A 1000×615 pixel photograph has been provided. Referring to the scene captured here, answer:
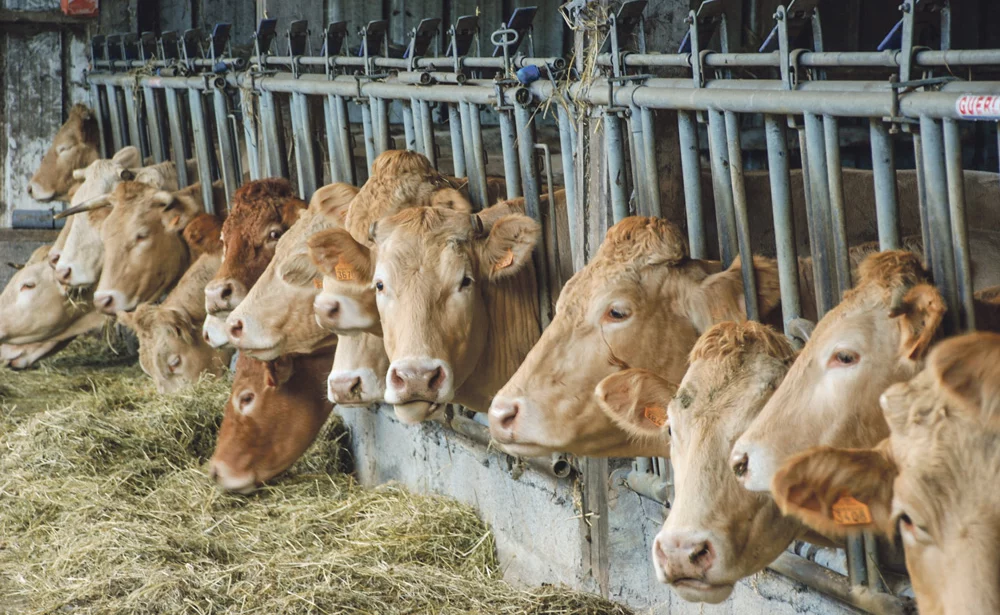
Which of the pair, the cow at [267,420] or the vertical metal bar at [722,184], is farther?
the cow at [267,420]

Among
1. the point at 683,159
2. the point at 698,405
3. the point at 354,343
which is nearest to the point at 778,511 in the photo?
the point at 698,405

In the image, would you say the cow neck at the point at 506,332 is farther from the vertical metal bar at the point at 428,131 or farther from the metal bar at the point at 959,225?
the metal bar at the point at 959,225

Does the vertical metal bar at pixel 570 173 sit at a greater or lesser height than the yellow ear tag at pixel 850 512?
greater

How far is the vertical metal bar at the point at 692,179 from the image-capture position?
3496 mm

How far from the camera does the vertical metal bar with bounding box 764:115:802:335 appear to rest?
316 centimetres

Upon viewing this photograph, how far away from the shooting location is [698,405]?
2811 millimetres

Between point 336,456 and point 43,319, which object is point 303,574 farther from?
point 43,319

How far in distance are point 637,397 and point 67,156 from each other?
7.50 m

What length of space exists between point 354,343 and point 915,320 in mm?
2597

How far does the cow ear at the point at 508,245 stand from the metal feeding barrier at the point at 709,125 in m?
0.18

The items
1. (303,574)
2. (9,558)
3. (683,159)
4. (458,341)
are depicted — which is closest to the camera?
(683,159)

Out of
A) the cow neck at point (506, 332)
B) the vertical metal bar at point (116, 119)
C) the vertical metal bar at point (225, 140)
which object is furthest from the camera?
the vertical metal bar at point (116, 119)

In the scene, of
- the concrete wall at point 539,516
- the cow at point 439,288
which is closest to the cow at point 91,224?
the concrete wall at point 539,516

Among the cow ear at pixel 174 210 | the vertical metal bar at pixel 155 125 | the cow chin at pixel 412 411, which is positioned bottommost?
the cow chin at pixel 412 411
